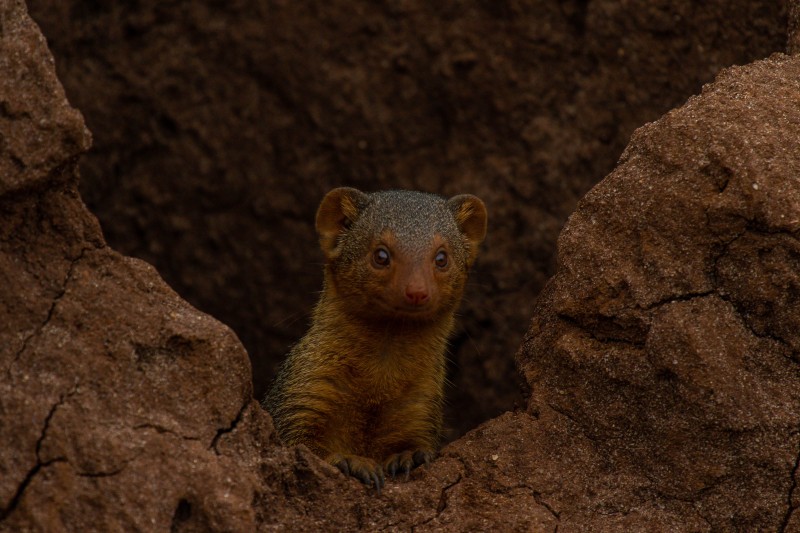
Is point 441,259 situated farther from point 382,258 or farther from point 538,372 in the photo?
point 538,372

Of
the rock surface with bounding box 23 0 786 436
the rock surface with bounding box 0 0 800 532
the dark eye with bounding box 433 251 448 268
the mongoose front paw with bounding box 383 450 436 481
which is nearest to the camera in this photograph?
the rock surface with bounding box 0 0 800 532

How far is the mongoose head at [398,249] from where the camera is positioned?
486 centimetres

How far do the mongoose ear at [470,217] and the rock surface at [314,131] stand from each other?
1.82 m

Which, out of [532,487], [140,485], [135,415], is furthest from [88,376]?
[532,487]

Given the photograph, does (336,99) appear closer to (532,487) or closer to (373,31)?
(373,31)

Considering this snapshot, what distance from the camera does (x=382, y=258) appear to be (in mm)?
5004

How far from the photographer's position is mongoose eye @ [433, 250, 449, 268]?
509 cm

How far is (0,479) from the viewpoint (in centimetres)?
329

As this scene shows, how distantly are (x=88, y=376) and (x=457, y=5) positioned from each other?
469cm

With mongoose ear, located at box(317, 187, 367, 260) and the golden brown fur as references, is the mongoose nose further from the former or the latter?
mongoose ear, located at box(317, 187, 367, 260)

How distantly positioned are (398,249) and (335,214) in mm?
652

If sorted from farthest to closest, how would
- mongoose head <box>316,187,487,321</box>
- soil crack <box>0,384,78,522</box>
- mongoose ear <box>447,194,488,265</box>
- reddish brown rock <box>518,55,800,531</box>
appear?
mongoose ear <box>447,194,488,265</box>
mongoose head <box>316,187,487,321</box>
reddish brown rock <box>518,55,800,531</box>
soil crack <box>0,384,78,522</box>

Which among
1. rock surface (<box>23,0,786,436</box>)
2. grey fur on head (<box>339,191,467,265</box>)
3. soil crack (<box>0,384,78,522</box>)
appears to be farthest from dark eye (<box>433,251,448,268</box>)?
rock surface (<box>23,0,786,436</box>)

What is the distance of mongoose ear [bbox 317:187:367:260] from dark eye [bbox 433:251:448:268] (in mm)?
569
